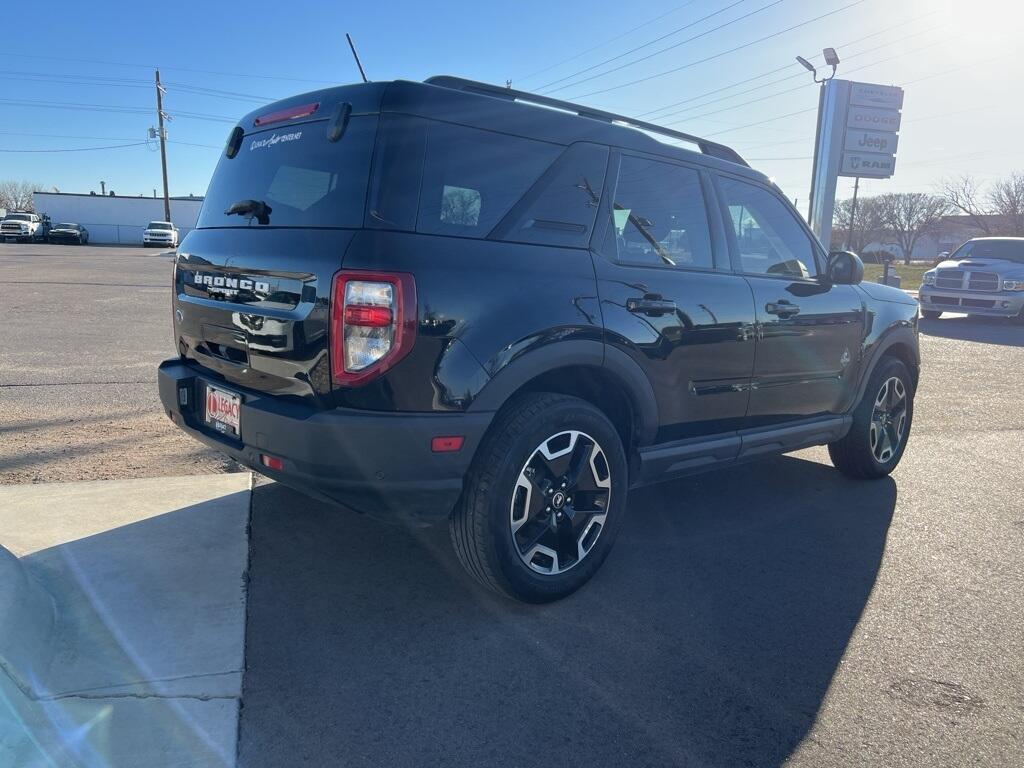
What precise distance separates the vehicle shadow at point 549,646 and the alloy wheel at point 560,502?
251 millimetres

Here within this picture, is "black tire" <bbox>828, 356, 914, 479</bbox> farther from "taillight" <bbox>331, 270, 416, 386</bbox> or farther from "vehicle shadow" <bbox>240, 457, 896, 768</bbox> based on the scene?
"taillight" <bbox>331, 270, 416, 386</bbox>

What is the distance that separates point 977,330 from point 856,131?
565 inches

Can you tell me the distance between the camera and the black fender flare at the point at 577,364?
2836mm

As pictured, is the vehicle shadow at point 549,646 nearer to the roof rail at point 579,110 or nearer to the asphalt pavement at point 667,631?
the asphalt pavement at point 667,631

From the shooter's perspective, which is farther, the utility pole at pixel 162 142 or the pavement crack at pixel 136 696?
the utility pole at pixel 162 142

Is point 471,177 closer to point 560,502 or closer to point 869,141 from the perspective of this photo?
point 560,502

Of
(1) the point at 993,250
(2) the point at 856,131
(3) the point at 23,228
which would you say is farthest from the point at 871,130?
(3) the point at 23,228

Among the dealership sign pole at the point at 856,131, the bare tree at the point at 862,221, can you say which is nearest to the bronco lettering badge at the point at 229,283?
the dealership sign pole at the point at 856,131

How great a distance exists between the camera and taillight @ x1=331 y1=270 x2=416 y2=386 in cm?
259

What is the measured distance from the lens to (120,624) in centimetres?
289

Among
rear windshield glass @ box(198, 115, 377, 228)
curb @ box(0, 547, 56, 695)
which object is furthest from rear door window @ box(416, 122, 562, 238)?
curb @ box(0, 547, 56, 695)

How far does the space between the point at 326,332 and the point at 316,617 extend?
1206 millimetres

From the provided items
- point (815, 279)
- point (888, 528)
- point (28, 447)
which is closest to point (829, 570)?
point (888, 528)

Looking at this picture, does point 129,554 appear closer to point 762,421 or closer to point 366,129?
point 366,129
